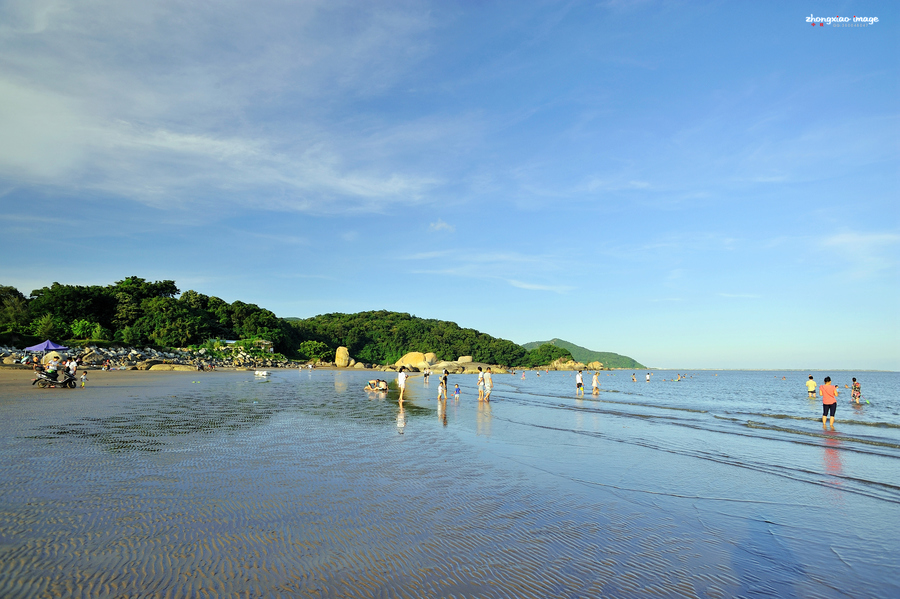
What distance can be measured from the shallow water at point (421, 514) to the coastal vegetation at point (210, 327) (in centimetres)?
6013

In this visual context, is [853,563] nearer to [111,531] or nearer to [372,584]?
[372,584]

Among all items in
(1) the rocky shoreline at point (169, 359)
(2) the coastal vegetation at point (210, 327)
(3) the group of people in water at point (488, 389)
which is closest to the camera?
(3) the group of people in water at point (488, 389)

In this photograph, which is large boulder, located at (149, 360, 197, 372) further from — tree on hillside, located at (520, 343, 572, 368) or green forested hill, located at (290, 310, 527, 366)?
tree on hillside, located at (520, 343, 572, 368)

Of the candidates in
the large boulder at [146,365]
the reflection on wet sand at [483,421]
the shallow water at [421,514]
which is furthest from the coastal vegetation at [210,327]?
the shallow water at [421,514]

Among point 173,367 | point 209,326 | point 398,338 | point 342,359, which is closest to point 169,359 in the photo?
point 173,367

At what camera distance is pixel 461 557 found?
5.56m

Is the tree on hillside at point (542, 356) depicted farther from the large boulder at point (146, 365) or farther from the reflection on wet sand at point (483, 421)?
the reflection on wet sand at point (483, 421)

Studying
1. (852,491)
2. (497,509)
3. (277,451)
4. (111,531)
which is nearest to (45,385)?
(277,451)

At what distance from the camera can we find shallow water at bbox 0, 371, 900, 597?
4.88 m

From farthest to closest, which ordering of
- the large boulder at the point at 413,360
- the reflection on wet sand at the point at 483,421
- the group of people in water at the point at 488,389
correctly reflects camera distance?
the large boulder at the point at 413,360 < the group of people in water at the point at 488,389 < the reflection on wet sand at the point at 483,421

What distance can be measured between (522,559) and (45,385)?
31.7 m

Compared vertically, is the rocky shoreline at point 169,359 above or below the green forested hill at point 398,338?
below

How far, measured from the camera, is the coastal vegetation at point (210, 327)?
2557 inches

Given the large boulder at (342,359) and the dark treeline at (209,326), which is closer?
the dark treeline at (209,326)
